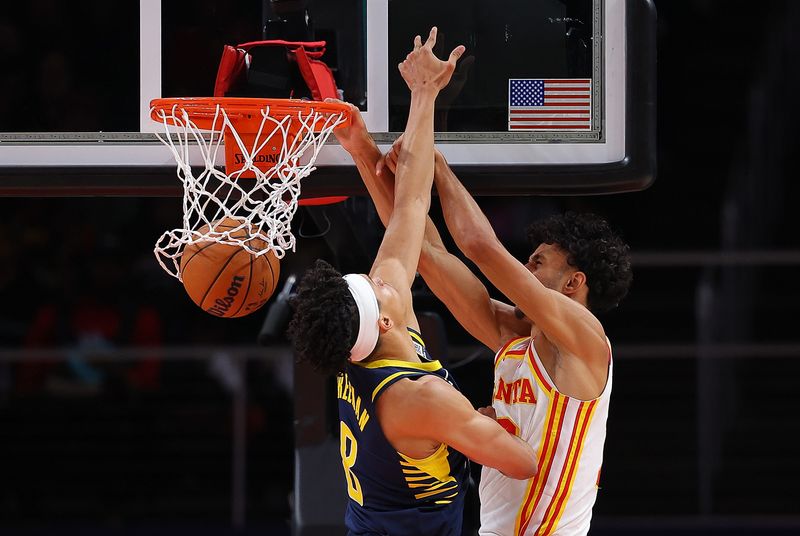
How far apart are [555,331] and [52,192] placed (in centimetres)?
169

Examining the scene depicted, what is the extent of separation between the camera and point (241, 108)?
10.5 feet

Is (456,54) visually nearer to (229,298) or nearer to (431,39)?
(431,39)

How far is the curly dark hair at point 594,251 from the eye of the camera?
10.2ft

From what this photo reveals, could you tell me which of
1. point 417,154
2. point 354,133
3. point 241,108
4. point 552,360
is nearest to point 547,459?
point 552,360

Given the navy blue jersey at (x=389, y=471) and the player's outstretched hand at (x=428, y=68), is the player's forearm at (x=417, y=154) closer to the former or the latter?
the player's outstretched hand at (x=428, y=68)

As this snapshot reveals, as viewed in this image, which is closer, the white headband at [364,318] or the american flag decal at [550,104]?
the white headband at [364,318]

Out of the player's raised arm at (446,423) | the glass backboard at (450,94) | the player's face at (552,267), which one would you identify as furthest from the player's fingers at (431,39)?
the player's raised arm at (446,423)

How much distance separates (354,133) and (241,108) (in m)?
0.35

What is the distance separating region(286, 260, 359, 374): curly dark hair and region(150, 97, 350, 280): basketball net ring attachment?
45 centimetres

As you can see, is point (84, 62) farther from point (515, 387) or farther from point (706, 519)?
point (706, 519)

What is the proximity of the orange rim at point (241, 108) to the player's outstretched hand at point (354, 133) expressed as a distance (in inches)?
0.7

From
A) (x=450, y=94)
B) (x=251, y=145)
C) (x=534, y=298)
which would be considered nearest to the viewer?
(x=534, y=298)

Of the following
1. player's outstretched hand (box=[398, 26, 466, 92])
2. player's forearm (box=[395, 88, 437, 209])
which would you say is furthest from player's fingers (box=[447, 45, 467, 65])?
player's forearm (box=[395, 88, 437, 209])

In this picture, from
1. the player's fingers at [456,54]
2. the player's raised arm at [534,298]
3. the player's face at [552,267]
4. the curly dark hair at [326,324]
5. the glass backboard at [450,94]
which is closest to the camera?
the curly dark hair at [326,324]
